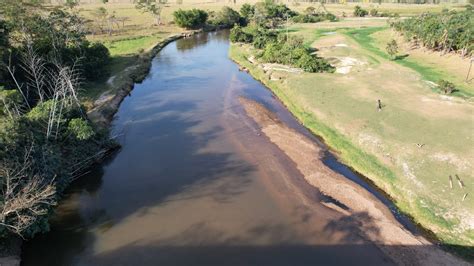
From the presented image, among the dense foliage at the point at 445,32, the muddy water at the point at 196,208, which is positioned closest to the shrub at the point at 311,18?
the dense foliage at the point at 445,32

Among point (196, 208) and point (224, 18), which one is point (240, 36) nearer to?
point (224, 18)

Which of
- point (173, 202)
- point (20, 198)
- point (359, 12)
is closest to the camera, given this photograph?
point (20, 198)

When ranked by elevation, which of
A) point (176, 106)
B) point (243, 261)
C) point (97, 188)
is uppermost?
point (176, 106)

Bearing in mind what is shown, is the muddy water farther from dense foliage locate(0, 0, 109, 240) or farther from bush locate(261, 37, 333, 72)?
bush locate(261, 37, 333, 72)

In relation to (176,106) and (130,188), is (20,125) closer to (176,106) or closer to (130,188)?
(130,188)

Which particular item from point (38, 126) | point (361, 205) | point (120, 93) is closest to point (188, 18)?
point (120, 93)

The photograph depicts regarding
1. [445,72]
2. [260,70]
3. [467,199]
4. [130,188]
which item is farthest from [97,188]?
[445,72]
